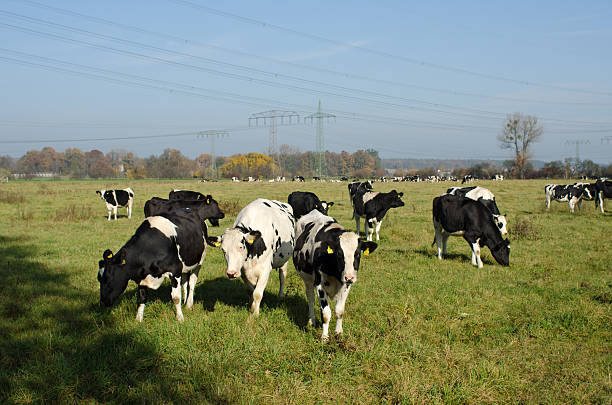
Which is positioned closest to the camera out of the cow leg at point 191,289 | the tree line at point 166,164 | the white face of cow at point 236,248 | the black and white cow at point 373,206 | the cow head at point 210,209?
the white face of cow at point 236,248

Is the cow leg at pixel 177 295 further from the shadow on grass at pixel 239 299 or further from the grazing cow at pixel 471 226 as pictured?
the grazing cow at pixel 471 226

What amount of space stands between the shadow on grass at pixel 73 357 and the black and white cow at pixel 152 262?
60 centimetres

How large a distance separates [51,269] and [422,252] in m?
10.0

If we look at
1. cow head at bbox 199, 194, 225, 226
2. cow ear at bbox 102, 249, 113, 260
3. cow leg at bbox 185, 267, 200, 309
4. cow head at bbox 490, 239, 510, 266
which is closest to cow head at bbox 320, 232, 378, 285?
cow leg at bbox 185, 267, 200, 309

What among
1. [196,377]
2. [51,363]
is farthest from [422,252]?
[51,363]

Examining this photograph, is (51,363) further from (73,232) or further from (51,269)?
(73,232)

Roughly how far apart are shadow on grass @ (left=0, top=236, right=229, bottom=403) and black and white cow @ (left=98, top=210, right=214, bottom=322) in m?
0.60

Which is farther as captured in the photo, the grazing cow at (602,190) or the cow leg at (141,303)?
the grazing cow at (602,190)

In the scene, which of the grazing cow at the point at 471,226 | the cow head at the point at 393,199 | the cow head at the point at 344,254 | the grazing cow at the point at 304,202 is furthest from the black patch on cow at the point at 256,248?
the cow head at the point at 393,199

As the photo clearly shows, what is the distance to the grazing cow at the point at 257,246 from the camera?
6695 millimetres

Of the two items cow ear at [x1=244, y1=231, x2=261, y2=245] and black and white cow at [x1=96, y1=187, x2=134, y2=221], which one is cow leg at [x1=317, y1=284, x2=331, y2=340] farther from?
black and white cow at [x1=96, y1=187, x2=134, y2=221]

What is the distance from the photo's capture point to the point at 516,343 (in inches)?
247

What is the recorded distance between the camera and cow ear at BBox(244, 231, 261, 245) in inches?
272

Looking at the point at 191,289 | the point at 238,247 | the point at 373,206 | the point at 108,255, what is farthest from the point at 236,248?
the point at 373,206
